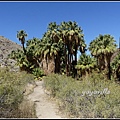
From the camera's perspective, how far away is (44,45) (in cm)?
3597

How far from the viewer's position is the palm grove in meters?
31.0

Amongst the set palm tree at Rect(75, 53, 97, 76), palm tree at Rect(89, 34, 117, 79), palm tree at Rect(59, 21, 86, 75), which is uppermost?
palm tree at Rect(59, 21, 86, 75)

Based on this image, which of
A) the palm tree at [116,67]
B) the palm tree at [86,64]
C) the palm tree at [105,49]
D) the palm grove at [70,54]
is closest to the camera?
the palm tree at [105,49]

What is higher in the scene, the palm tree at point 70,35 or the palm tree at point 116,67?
the palm tree at point 70,35

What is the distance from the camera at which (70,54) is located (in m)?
35.4

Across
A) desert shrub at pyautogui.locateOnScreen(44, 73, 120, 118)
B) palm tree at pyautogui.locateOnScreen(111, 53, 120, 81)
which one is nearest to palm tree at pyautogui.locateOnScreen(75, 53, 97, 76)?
palm tree at pyautogui.locateOnScreen(111, 53, 120, 81)

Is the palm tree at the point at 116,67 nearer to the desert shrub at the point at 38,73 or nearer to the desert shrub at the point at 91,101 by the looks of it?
the desert shrub at the point at 38,73

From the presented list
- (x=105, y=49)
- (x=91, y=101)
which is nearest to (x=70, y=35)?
(x=105, y=49)

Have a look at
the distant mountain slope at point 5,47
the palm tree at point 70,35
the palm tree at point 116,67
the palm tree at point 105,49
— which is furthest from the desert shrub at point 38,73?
the distant mountain slope at point 5,47

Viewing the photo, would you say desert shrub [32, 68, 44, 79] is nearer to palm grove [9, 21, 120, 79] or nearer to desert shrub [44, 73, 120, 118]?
palm grove [9, 21, 120, 79]

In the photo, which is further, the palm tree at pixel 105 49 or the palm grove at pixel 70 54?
the palm grove at pixel 70 54

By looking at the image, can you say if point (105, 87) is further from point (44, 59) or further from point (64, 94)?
point (44, 59)

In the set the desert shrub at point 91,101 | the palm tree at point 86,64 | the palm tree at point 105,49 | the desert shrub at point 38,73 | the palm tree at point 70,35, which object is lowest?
the desert shrub at point 91,101

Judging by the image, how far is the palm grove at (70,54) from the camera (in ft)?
102
